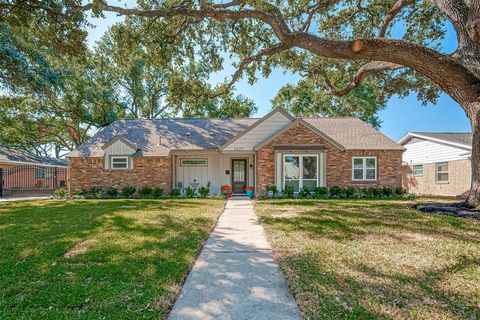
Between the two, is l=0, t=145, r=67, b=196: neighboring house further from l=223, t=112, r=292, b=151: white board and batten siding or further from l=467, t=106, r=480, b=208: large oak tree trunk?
l=467, t=106, r=480, b=208: large oak tree trunk

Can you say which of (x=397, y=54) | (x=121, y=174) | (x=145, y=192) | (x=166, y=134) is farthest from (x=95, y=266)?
(x=166, y=134)

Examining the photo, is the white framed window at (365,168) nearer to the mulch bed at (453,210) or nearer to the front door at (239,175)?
the mulch bed at (453,210)

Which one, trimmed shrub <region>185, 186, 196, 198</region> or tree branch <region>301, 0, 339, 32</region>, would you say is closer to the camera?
tree branch <region>301, 0, 339, 32</region>

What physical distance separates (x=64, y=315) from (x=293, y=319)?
2.33 m

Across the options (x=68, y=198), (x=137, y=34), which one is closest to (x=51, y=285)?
(x=137, y=34)

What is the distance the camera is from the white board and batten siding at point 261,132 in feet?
49.6

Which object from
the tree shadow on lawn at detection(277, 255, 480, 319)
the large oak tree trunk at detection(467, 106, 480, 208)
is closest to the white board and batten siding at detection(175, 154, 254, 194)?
the large oak tree trunk at detection(467, 106, 480, 208)

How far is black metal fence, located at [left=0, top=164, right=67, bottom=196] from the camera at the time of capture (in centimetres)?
1973

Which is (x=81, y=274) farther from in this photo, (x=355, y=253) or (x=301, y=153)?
(x=301, y=153)

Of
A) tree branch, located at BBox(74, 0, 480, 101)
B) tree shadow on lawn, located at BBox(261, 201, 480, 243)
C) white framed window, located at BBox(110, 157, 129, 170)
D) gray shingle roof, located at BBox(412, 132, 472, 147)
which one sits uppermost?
tree branch, located at BBox(74, 0, 480, 101)

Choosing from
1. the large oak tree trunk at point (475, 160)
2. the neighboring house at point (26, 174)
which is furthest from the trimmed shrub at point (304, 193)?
the neighboring house at point (26, 174)

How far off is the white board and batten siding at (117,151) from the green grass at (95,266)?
8.52m

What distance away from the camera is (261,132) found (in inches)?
599

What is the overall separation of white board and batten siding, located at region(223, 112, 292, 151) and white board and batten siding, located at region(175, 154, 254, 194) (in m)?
1.48
